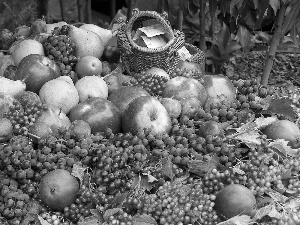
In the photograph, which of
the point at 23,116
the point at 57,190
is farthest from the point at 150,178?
the point at 23,116

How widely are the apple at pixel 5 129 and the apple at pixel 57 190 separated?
0.29m

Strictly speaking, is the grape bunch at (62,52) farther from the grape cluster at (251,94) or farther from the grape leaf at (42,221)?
the grape leaf at (42,221)

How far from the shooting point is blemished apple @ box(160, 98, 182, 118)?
2346mm

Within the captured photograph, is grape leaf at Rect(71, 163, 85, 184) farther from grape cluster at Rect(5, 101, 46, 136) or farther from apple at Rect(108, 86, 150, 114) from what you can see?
apple at Rect(108, 86, 150, 114)

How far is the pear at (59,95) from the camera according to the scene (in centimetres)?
230

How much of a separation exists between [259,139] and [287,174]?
0.22 m

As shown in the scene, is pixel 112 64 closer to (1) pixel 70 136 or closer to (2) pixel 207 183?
(1) pixel 70 136

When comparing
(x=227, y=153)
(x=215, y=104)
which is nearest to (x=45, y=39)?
(x=215, y=104)

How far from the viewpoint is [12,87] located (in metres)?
2.25

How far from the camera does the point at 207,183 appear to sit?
75.5 inches

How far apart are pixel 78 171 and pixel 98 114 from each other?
0.44 metres

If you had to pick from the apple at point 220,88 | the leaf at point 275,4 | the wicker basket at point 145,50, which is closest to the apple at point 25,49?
the wicker basket at point 145,50

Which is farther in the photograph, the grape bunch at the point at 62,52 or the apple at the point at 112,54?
the apple at the point at 112,54

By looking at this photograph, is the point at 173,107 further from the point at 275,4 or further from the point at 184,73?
the point at 275,4
